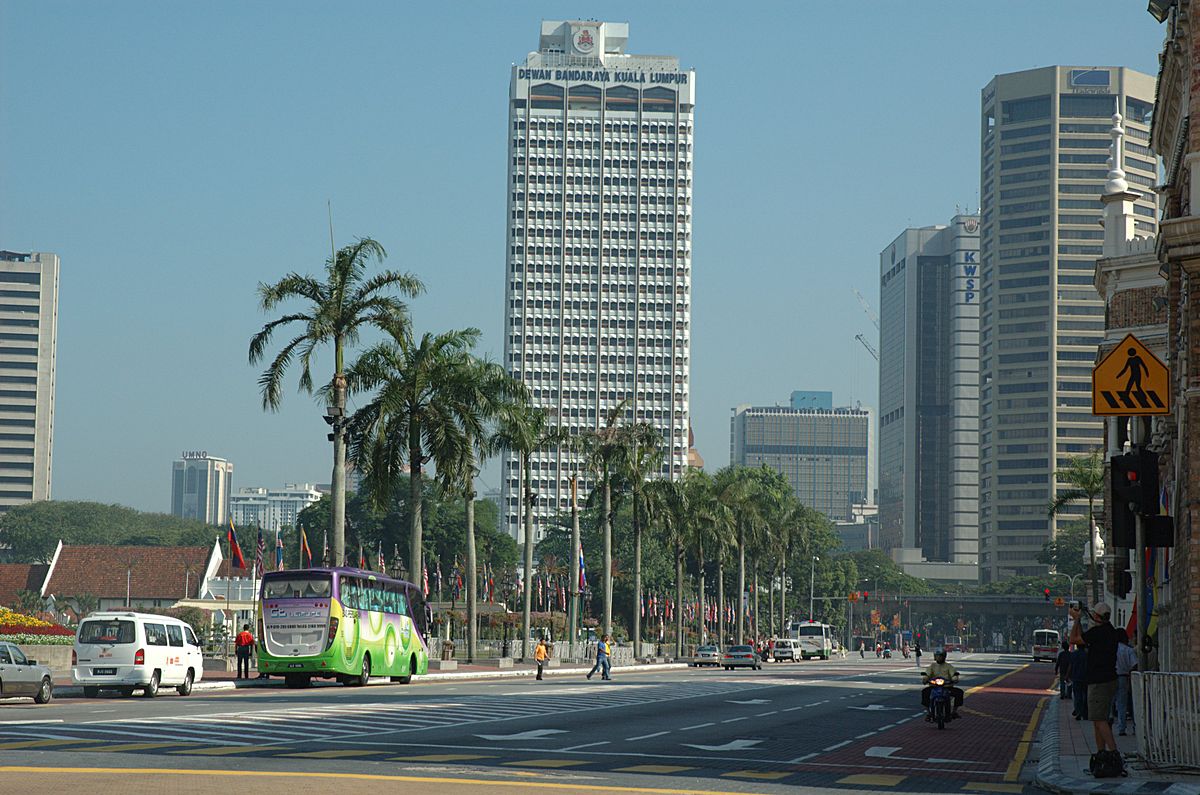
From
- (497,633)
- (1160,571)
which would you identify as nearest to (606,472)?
(497,633)

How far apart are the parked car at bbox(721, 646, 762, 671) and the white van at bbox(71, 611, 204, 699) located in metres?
46.4

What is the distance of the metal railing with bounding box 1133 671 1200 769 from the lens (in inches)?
688

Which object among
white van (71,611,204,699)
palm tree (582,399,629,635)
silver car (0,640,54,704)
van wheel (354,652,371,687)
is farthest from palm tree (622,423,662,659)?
silver car (0,640,54,704)

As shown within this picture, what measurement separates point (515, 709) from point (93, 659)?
11.9m

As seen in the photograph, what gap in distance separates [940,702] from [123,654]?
19159 millimetres

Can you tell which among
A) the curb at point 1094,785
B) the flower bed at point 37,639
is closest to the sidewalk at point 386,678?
the flower bed at point 37,639

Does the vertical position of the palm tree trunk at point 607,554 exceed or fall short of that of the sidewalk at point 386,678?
it exceeds it

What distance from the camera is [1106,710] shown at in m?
18.5

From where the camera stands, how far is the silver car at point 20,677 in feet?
106

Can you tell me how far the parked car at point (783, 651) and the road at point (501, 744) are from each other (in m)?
61.5

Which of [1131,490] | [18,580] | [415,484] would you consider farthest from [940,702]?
[18,580]

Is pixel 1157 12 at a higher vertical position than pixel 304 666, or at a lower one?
higher

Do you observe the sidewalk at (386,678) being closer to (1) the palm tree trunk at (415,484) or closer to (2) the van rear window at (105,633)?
(2) the van rear window at (105,633)

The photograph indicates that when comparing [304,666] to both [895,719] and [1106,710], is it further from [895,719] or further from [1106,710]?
[1106,710]
